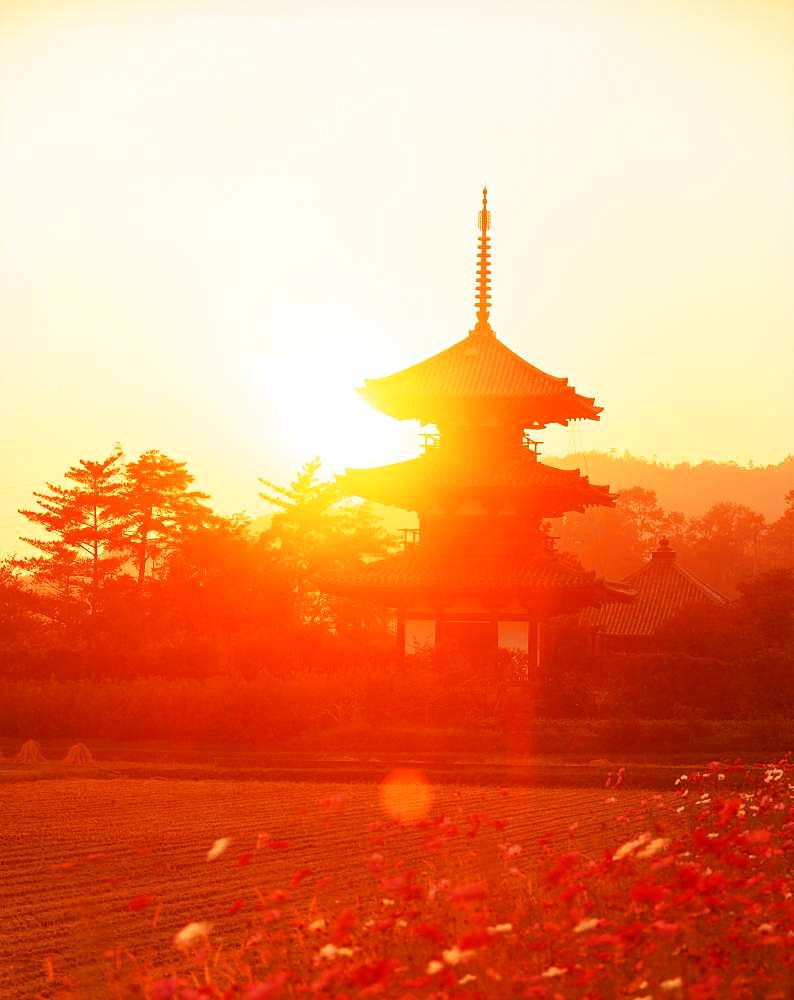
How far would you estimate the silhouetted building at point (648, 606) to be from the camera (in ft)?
187

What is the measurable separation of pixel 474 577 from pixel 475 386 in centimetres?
750

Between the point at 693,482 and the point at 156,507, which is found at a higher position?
the point at 693,482

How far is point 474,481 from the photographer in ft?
147

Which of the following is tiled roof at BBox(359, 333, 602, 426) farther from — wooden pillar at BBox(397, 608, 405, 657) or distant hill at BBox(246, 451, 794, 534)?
distant hill at BBox(246, 451, 794, 534)

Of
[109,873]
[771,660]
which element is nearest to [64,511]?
[771,660]

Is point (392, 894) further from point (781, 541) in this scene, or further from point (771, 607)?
point (781, 541)

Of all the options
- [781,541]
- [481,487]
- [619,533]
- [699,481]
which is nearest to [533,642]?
[481,487]

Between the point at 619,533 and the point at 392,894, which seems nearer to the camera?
the point at 392,894

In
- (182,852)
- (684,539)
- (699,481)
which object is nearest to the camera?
(182,852)

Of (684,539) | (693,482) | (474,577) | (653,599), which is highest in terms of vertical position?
(693,482)

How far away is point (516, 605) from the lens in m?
43.4

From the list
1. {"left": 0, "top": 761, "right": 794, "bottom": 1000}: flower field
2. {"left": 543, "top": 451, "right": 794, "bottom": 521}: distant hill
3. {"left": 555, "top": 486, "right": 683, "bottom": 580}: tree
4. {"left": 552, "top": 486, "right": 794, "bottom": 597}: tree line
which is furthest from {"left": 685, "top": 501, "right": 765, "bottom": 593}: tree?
{"left": 0, "top": 761, "right": 794, "bottom": 1000}: flower field

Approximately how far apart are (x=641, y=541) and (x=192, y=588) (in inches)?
2195

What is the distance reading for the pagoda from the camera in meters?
43.2
